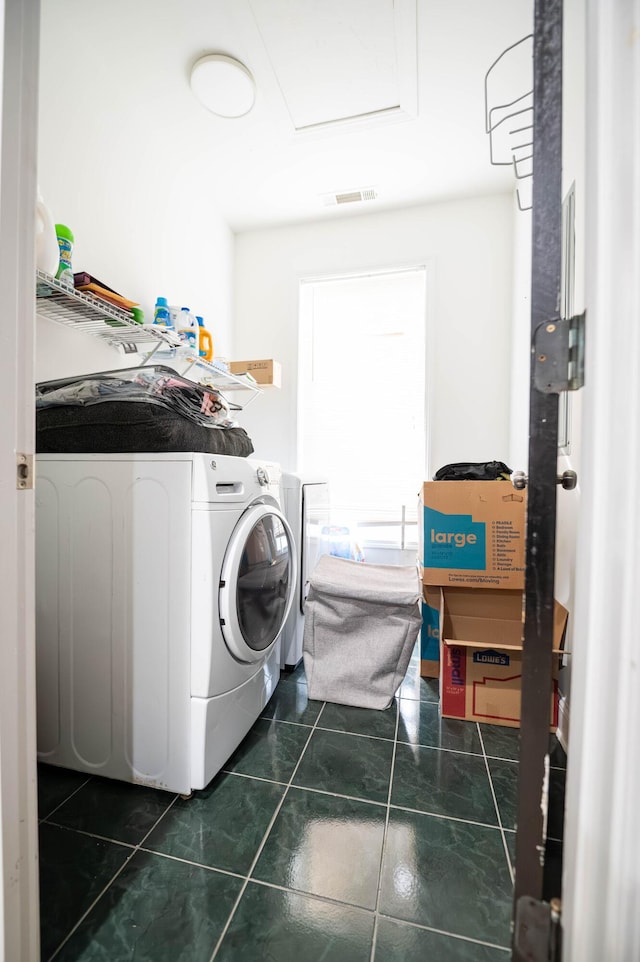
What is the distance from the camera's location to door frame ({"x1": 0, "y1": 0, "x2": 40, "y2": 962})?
57 centimetres

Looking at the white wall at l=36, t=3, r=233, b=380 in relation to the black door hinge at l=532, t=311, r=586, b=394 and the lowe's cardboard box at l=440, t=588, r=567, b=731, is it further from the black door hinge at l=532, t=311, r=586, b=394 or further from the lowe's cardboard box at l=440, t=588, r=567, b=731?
the lowe's cardboard box at l=440, t=588, r=567, b=731

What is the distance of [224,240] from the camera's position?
2.73m

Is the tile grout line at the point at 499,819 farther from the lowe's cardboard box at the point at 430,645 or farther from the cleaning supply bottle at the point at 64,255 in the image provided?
the cleaning supply bottle at the point at 64,255

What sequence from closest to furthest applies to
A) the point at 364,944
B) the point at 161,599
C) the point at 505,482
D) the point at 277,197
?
the point at 364,944, the point at 161,599, the point at 505,482, the point at 277,197

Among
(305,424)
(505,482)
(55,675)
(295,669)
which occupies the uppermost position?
(305,424)

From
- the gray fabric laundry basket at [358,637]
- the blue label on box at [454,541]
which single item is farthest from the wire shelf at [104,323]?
the blue label on box at [454,541]

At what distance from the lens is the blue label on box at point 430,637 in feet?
6.40

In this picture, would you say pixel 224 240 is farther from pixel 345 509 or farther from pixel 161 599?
pixel 161 599

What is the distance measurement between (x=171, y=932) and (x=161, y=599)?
68 cm

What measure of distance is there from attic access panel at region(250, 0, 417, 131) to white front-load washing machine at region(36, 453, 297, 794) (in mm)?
1727

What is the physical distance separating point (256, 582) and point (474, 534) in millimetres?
895

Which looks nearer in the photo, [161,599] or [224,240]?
[161,599]

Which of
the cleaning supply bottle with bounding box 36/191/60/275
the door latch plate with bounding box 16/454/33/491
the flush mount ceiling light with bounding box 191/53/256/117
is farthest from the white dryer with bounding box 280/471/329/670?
the flush mount ceiling light with bounding box 191/53/256/117

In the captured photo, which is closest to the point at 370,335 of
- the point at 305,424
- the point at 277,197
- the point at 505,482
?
the point at 305,424
